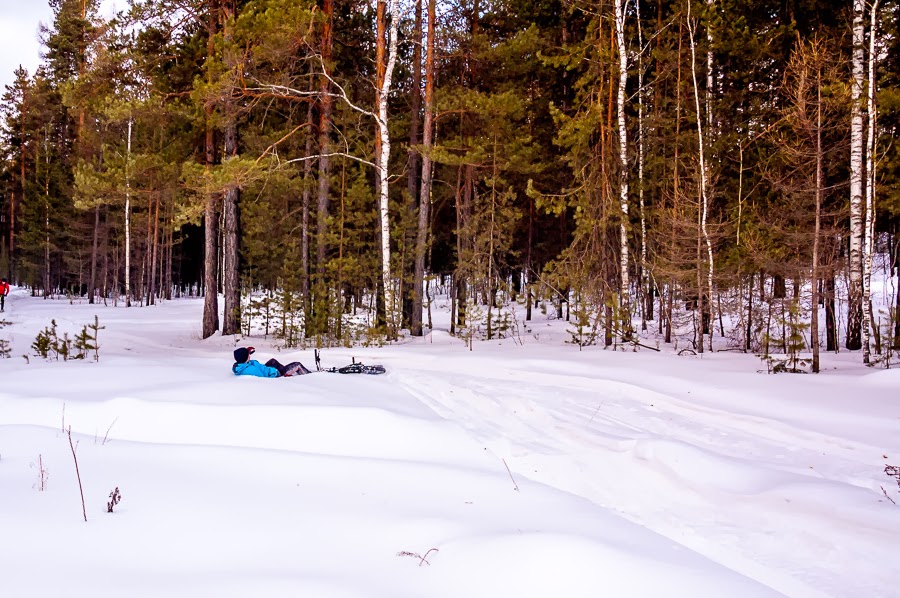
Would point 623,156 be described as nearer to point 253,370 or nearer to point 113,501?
point 253,370

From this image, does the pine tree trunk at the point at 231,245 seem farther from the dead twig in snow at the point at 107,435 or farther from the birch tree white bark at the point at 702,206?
the birch tree white bark at the point at 702,206

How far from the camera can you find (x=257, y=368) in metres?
8.66

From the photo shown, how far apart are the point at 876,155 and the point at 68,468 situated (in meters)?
14.7

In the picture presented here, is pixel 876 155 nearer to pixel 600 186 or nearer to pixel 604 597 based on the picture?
pixel 600 186

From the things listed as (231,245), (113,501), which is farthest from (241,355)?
(231,245)

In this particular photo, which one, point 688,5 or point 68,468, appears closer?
point 68,468

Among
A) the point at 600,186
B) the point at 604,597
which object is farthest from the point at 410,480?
the point at 600,186

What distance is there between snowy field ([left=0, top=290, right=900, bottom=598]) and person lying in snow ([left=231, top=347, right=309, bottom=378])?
2.11ft

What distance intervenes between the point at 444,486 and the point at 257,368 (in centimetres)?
519

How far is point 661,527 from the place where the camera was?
12.8 ft

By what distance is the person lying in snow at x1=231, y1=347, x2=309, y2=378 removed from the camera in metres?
8.65

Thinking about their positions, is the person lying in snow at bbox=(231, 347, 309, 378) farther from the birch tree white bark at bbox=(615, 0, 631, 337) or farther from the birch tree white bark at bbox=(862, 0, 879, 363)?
the birch tree white bark at bbox=(862, 0, 879, 363)

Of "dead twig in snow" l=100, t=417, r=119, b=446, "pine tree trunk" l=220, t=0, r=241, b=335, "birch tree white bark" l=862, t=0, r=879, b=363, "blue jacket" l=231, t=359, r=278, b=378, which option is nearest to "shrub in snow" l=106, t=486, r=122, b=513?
"dead twig in snow" l=100, t=417, r=119, b=446

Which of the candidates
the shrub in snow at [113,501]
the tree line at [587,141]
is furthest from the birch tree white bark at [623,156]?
the shrub in snow at [113,501]
